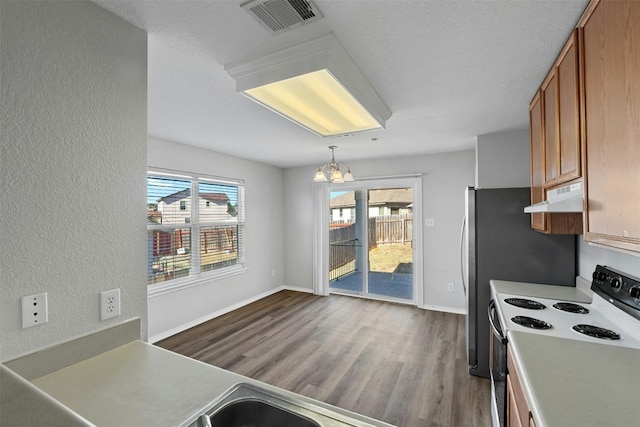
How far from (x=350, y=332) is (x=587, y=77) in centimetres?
321

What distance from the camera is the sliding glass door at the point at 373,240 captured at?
4672mm

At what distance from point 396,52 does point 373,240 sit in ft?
12.0

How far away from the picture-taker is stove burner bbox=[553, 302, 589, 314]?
5.81 ft

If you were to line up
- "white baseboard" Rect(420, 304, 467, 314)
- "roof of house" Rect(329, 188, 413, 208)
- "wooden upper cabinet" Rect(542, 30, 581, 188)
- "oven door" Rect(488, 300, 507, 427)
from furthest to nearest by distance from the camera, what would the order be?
1. "roof of house" Rect(329, 188, 413, 208)
2. "white baseboard" Rect(420, 304, 467, 314)
3. "oven door" Rect(488, 300, 507, 427)
4. "wooden upper cabinet" Rect(542, 30, 581, 188)

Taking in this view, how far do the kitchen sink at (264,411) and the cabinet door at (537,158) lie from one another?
1.89 meters

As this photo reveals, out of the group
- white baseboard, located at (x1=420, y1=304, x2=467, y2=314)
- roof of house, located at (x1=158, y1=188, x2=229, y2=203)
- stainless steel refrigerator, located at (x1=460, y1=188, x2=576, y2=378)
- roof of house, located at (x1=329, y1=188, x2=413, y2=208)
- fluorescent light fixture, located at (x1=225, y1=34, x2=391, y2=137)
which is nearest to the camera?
fluorescent light fixture, located at (x1=225, y1=34, x2=391, y2=137)

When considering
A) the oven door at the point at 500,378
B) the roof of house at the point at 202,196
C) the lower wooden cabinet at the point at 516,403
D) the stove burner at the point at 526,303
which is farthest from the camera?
the roof of house at the point at 202,196

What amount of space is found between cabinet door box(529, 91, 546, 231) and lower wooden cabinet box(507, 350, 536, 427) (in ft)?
3.32

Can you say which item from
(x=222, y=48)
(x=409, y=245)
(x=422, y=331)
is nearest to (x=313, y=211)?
(x=409, y=245)

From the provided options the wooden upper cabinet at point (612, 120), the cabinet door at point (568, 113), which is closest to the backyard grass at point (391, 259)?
the cabinet door at point (568, 113)

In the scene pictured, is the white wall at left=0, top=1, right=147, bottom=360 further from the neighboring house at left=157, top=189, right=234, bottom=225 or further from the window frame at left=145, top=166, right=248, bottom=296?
the neighboring house at left=157, top=189, right=234, bottom=225

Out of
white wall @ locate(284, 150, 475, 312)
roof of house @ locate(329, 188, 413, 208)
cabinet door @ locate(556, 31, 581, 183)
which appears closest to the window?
roof of house @ locate(329, 188, 413, 208)

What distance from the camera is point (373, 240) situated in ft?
16.1

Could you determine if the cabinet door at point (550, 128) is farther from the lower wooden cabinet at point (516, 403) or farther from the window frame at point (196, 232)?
the window frame at point (196, 232)
